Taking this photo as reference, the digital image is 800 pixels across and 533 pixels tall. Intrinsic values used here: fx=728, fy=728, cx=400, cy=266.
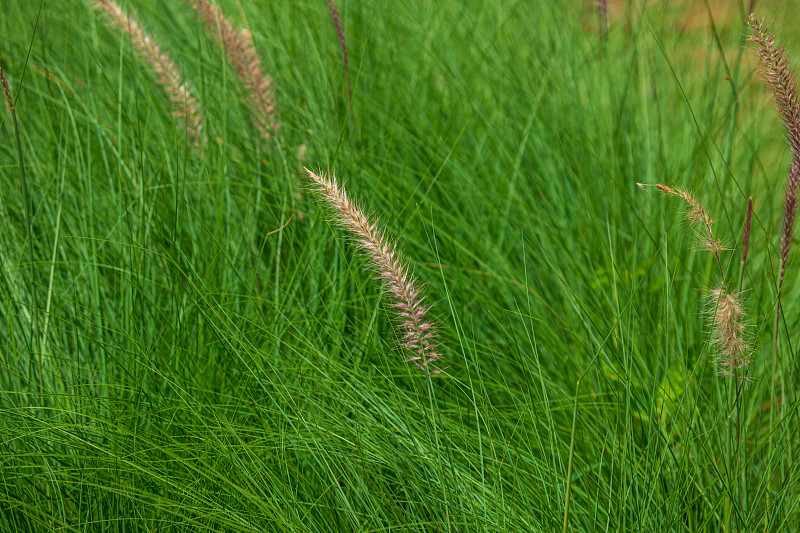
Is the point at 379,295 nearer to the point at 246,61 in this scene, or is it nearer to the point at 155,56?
the point at 246,61

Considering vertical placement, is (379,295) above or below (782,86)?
below

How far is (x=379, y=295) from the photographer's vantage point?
66.2 inches

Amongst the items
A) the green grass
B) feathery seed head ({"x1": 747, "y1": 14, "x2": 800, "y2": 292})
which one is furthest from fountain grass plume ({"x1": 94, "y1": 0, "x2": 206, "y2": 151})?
feathery seed head ({"x1": 747, "y1": 14, "x2": 800, "y2": 292})

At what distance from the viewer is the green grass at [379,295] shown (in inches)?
58.4

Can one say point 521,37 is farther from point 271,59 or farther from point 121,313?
point 121,313

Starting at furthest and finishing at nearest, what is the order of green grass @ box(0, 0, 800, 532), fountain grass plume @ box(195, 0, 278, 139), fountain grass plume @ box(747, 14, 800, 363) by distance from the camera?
fountain grass plume @ box(195, 0, 278, 139) < green grass @ box(0, 0, 800, 532) < fountain grass plume @ box(747, 14, 800, 363)

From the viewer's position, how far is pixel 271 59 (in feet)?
9.51

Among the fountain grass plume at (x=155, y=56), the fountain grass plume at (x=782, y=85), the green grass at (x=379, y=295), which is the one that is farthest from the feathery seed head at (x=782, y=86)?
the fountain grass plume at (x=155, y=56)

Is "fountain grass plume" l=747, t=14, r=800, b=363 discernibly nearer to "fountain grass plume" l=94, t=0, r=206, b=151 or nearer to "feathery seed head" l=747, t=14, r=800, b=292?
"feathery seed head" l=747, t=14, r=800, b=292

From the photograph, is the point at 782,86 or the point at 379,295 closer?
the point at 782,86

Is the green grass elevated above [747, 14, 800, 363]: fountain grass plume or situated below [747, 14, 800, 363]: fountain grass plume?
below

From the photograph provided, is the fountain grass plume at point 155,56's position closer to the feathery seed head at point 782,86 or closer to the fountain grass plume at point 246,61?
the fountain grass plume at point 246,61

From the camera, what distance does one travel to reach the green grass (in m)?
1.48

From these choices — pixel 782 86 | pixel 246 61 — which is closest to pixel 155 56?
pixel 246 61
